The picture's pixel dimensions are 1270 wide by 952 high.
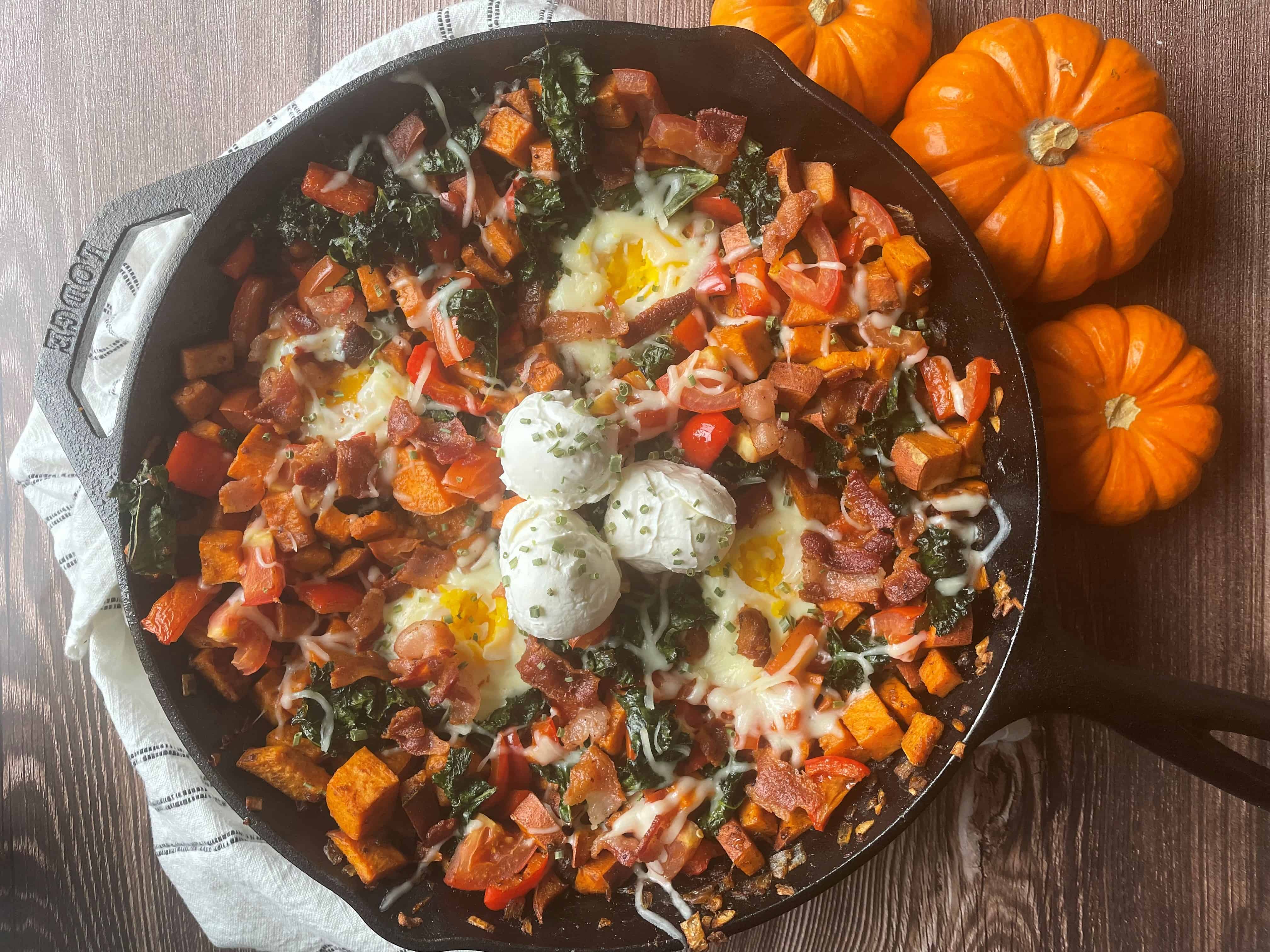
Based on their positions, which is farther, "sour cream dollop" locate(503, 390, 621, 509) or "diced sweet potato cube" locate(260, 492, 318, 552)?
"diced sweet potato cube" locate(260, 492, 318, 552)

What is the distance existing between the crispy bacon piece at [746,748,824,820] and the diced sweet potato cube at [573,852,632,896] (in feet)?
1.71

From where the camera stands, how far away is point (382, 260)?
285 centimetres

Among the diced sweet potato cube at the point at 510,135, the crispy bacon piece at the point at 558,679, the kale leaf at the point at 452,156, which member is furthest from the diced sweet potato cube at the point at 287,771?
the diced sweet potato cube at the point at 510,135

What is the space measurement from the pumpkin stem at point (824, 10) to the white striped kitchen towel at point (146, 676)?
33.9 inches

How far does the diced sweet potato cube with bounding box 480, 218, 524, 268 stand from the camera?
2.81 metres

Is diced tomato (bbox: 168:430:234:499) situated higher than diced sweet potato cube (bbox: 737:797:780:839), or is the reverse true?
diced tomato (bbox: 168:430:234:499)

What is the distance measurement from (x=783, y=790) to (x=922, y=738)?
474mm

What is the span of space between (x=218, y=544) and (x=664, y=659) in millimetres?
1529

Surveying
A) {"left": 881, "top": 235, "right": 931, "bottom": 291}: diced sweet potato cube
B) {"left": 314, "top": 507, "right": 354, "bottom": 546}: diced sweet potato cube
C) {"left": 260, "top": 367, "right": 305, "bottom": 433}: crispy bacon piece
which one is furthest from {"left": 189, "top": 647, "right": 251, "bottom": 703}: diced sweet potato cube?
{"left": 881, "top": 235, "right": 931, "bottom": 291}: diced sweet potato cube

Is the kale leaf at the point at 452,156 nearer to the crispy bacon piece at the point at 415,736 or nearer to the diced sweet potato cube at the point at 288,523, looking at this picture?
the diced sweet potato cube at the point at 288,523

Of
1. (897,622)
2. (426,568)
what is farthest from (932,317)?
(426,568)

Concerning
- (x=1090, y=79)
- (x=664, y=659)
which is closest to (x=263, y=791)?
(x=664, y=659)

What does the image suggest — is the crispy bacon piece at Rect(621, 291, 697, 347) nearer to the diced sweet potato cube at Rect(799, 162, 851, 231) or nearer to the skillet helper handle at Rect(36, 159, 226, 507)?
the diced sweet potato cube at Rect(799, 162, 851, 231)

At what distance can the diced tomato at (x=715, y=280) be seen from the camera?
9.23 ft
